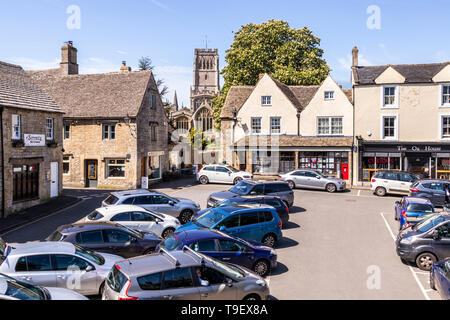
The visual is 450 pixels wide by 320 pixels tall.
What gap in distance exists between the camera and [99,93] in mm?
33438

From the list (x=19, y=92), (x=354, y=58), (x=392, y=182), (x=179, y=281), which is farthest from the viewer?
(x=354, y=58)

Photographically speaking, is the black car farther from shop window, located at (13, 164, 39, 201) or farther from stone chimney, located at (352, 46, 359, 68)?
stone chimney, located at (352, 46, 359, 68)

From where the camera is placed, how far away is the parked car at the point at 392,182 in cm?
2688

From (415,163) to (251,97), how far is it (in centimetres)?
1555

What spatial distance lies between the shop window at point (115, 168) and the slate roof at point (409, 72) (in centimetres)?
2122

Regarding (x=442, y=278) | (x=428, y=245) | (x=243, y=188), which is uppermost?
(x=243, y=188)

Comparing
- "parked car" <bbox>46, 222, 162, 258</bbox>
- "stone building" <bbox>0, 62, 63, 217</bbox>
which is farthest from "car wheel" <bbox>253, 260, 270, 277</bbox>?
"stone building" <bbox>0, 62, 63, 217</bbox>

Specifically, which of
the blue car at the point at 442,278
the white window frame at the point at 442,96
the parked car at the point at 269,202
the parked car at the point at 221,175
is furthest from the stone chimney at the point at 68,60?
the blue car at the point at 442,278

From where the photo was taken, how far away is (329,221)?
19.8 metres

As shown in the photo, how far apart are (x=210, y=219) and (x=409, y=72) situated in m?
26.4

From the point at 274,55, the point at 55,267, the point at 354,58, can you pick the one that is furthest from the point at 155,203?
the point at 274,55

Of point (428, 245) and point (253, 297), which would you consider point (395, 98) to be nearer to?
point (428, 245)

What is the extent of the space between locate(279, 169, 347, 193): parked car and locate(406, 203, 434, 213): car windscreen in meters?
11.6

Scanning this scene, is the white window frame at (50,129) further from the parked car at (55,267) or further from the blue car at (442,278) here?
the blue car at (442,278)
